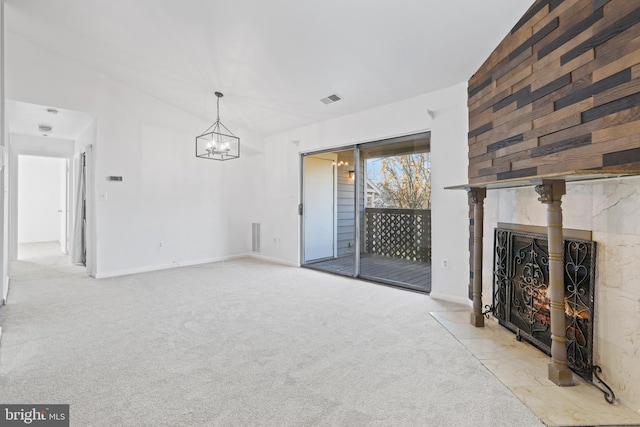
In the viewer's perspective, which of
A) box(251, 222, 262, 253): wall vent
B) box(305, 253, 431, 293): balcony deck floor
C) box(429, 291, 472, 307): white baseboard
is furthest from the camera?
box(251, 222, 262, 253): wall vent

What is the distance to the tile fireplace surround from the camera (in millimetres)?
1610

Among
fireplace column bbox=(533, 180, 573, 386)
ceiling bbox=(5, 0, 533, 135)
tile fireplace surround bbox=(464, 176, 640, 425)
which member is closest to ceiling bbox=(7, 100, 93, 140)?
ceiling bbox=(5, 0, 533, 135)

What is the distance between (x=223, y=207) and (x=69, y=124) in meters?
2.77

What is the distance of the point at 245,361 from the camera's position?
2.14 meters

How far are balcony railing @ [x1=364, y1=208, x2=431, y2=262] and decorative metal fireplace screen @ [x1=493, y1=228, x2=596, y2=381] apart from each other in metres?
1.18

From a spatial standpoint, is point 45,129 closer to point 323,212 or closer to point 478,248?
point 323,212

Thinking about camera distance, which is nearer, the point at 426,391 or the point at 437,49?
Result: the point at 426,391

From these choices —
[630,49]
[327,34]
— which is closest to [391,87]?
[327,34]

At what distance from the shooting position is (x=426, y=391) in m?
1.80

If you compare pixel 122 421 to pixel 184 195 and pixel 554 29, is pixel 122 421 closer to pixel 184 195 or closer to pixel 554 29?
pixel 554 29

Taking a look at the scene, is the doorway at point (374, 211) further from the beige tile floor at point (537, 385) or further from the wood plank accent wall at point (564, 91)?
the beige tile floor at point (537, 385)

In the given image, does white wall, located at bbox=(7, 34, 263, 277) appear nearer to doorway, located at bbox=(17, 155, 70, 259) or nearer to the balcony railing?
the balcony railing

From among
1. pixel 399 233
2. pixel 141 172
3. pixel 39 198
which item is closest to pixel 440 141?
pixel 399 233

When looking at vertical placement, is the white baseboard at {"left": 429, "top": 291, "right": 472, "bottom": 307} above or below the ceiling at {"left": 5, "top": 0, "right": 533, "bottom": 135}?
below
